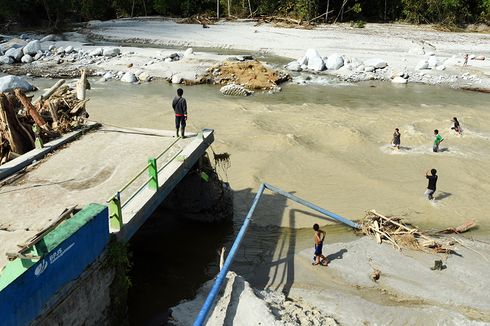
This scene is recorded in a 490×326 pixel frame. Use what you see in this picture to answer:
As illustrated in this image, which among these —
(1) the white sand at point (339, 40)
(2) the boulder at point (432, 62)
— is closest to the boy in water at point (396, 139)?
(1) the white sand at point (339, 40)

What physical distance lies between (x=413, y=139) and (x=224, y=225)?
10.7 meters

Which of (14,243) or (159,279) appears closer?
(14,243)

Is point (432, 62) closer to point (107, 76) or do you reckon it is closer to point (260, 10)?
point (107, 76)

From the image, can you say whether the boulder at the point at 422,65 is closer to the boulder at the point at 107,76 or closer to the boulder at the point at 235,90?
the boulder at the point at 235,90

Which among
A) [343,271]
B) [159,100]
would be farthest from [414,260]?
[159,100]

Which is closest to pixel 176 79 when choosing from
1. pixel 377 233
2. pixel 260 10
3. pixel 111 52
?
pixel 111 52

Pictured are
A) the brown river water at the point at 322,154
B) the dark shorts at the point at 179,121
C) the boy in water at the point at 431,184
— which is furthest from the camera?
the boy in water at the point at 431,184

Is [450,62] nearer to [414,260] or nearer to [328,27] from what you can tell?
[328,27]

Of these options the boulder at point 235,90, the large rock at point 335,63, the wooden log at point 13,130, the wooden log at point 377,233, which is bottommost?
the wooden log at point 377,233

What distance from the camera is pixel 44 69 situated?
122 feet

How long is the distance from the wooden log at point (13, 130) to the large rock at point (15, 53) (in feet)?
109

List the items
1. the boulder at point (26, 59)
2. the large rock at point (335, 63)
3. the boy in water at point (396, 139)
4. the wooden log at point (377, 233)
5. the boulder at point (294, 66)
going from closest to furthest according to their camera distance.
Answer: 1. the wooden log at point (377, 233)
2. the boy in water at point (396, 139)
3. the large rock at point (335, 63)
4. the boulder at point (294, 66)
5. the boulder at point (26, 59)

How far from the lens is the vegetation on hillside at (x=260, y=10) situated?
4625cm

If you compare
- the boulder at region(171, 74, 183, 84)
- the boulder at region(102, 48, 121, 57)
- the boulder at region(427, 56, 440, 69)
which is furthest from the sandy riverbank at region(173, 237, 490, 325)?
the boulder at region(102, 48, 121, 57)
